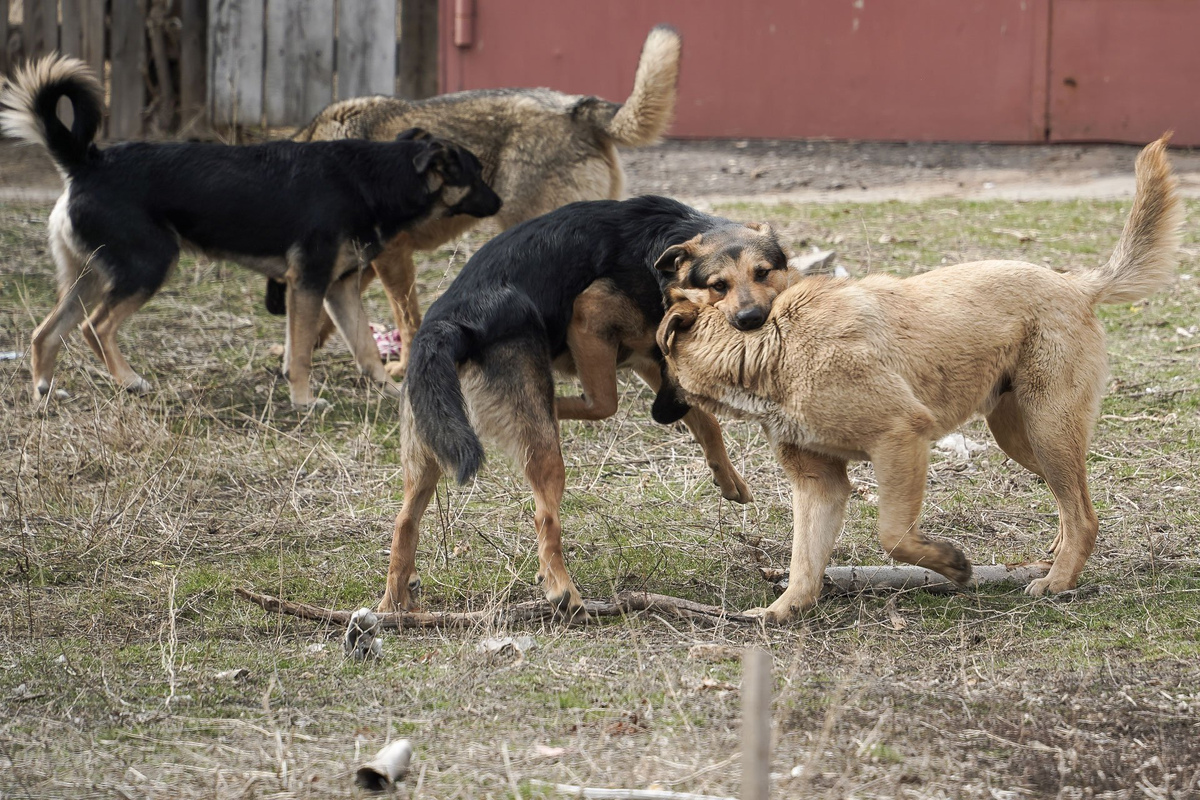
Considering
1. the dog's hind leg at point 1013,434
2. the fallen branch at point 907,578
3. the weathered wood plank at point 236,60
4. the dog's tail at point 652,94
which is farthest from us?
the weathered wood plank at point 236,60

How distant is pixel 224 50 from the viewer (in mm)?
13672

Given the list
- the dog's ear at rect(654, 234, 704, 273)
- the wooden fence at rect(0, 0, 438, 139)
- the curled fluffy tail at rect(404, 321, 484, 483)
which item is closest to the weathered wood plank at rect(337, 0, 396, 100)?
the wooden fence at rect(0, 0, 438, 139)

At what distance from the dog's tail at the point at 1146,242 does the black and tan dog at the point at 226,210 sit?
403 cm

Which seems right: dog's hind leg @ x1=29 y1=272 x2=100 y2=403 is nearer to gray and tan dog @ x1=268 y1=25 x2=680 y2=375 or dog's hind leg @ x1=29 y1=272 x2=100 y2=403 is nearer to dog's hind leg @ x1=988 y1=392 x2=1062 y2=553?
gray and tan dog @ x1=268 y1=25 x2=680 y2=375

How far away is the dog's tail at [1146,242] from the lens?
188 inches

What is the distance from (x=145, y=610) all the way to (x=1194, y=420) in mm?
5076

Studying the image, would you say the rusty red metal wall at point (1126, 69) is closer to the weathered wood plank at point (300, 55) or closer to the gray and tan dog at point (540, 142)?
the gray and tan dog at point (540, 142)

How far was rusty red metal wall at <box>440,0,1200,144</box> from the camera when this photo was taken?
1238 cm

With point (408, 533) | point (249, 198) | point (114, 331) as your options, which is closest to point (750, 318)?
point (408, 533)

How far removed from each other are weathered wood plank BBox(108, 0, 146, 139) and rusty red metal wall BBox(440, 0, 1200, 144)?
3.48 m

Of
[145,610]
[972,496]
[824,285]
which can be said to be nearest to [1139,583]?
[972,496]

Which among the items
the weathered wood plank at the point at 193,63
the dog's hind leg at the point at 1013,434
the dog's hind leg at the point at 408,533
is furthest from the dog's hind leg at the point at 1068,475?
the weathered wood plank at the point at 193,63

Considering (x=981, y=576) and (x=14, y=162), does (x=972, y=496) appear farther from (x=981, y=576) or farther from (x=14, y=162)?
(x=14, y=162)

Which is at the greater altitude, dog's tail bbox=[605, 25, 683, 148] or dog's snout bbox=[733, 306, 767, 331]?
dog's tail bbox=[605, 25, 683, 148]
